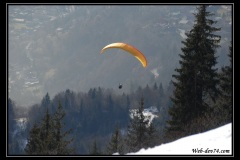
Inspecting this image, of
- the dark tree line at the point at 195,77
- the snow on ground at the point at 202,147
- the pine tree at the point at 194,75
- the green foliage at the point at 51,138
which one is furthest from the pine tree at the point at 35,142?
the snow on ground at the point at 202,147

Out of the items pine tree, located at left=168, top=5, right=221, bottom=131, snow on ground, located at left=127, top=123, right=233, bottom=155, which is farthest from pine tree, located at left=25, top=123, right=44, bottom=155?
snow on ground, located at left=127, top=123, right=233, bottom=155

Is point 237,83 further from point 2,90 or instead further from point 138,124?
point 138,124

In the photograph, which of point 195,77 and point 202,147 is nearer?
point 202,147

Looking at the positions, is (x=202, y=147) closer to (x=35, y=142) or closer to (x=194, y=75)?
(x=194, y=75)

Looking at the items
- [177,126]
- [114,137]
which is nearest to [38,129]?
[114,137]

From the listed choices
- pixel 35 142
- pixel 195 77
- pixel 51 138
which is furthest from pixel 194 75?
pixel 35 142

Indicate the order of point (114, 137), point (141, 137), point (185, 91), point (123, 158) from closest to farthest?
point (123, 158)
point (185, 91)
point (141, 137)
point (114, 137)
